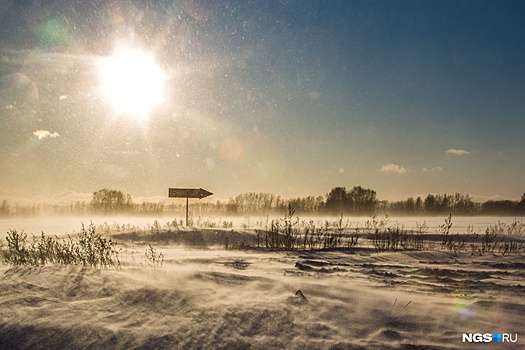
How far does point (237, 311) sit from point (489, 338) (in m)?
2.17

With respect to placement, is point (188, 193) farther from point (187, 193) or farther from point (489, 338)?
point (489, 338)

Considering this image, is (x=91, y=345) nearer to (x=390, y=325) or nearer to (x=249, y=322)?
(x=249, y=322)

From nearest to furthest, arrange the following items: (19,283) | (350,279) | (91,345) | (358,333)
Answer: (91,345) → (358,333) → (19,283) → (350,279)

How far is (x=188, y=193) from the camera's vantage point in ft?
73.2

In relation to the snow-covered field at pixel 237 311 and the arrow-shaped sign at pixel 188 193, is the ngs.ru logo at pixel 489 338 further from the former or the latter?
the arrow-shaped sign at pixel 188 193

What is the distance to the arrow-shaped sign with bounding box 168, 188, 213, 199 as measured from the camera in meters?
22.1

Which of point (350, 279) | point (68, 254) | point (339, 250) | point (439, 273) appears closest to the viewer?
point (350, 279)

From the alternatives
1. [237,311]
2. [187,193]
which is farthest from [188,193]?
[237,311]

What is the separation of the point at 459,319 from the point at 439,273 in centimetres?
301

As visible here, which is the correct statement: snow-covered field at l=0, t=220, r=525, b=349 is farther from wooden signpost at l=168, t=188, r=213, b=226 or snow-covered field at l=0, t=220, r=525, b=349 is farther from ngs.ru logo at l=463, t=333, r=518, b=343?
wooden signpost at l=168, t=188, r=213, b=226

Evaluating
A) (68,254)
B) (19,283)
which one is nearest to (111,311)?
(19,283)

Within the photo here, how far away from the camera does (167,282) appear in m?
4.01

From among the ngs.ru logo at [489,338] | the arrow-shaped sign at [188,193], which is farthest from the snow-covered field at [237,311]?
the arrow-shaped sign at [188,193]

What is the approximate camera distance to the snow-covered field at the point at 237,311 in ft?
8.69
